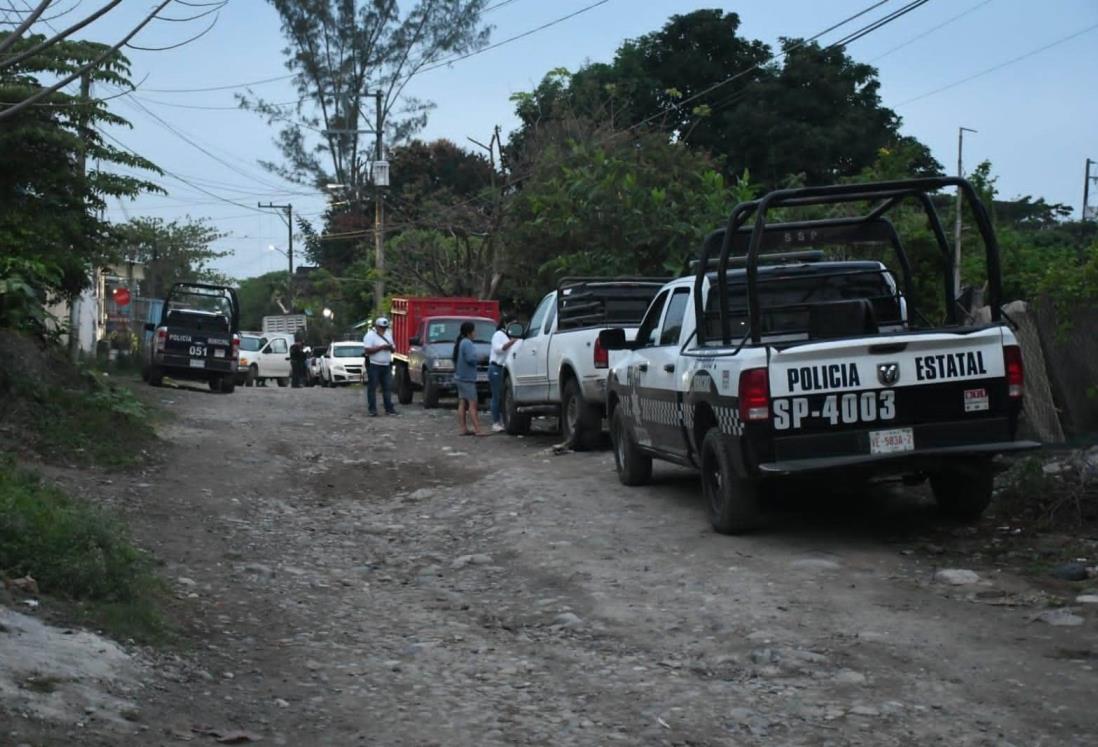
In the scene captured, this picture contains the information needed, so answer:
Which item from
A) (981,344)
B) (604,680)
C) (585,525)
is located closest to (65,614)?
(604,680)

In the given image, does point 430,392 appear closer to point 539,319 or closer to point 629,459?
point 539,319

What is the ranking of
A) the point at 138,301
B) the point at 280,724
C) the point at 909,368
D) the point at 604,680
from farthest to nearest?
1. the point at 138,301
2. the point at 909,368
3. the point at 604,680
4. the point at 280,724

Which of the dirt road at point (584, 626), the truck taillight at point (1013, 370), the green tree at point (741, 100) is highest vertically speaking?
the green tree at point (741, 100)

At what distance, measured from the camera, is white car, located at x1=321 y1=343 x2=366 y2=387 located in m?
44.7

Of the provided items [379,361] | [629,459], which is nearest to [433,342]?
[379,361]

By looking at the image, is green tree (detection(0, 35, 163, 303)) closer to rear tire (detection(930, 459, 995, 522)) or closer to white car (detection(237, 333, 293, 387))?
rear tire (detection(930, 459, 995, 522))

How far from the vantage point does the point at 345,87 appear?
4894 cm

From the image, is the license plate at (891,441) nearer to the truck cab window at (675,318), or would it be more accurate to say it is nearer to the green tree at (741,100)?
the truck cab window at (675,318)

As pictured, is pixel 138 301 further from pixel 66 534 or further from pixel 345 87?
pixel 66 534

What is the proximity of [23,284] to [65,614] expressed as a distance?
1051 cm

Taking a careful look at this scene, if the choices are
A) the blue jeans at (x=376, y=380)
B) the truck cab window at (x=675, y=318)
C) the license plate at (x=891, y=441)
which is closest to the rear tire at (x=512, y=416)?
the blue jeans at (x=376, y=380)

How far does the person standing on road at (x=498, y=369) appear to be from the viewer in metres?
20.2

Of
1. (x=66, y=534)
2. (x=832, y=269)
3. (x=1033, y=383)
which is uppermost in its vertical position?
(x=832, y=269)

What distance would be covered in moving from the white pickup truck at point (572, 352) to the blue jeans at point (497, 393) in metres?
1.01
